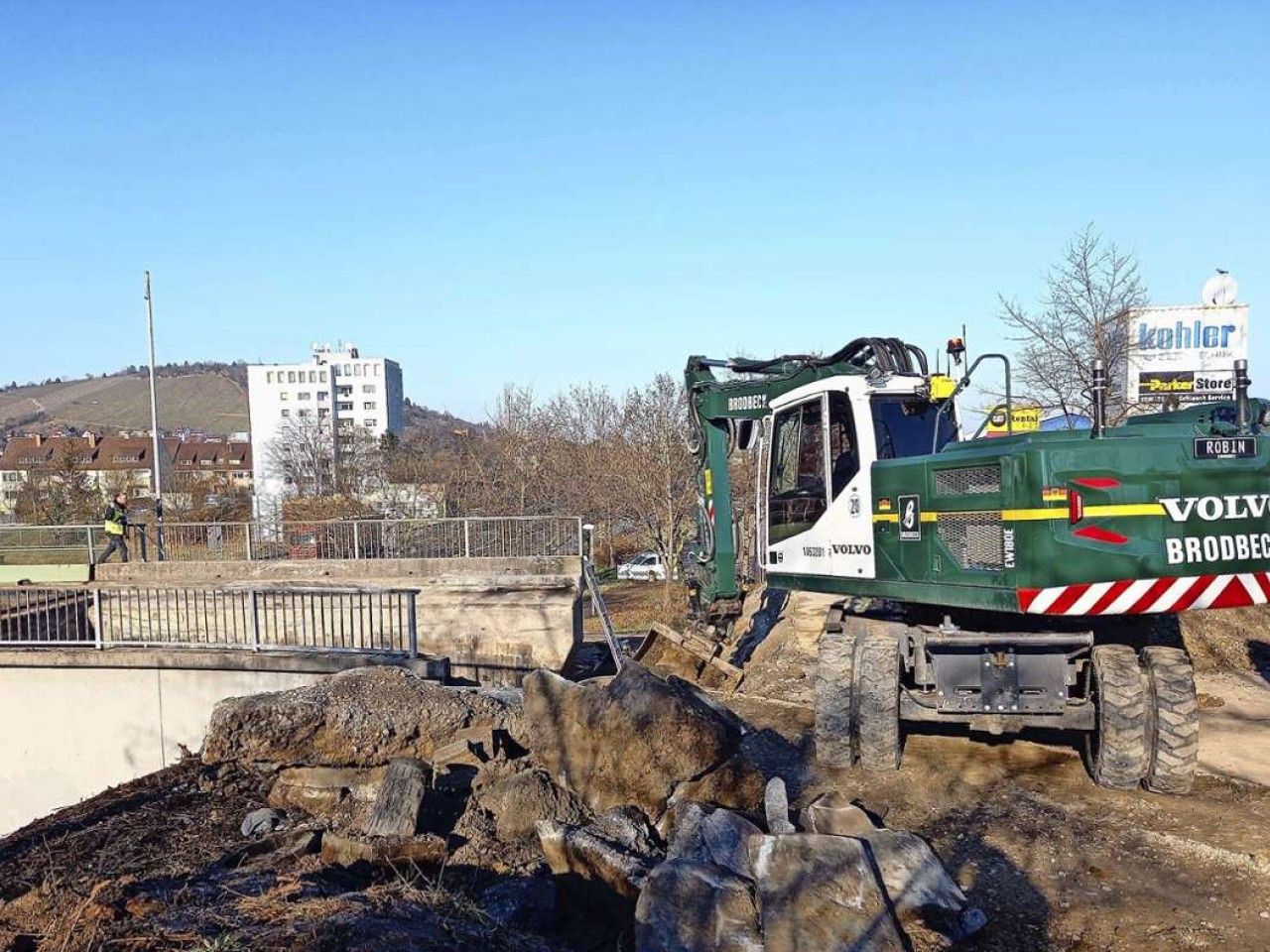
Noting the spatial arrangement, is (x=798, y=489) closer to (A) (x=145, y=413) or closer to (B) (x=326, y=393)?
(B) (x=326, y=393)

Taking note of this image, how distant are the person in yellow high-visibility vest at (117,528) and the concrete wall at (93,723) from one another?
8.73 m

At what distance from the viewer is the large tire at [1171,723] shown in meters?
7.19

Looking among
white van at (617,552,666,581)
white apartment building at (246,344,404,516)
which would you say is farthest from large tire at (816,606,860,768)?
white apartment building at (246,344,404,516)

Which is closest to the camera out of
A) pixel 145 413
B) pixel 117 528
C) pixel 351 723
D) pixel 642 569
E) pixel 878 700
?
pixel 878 700

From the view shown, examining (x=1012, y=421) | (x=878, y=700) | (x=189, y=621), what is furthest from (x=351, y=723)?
(x=1012, y=421)

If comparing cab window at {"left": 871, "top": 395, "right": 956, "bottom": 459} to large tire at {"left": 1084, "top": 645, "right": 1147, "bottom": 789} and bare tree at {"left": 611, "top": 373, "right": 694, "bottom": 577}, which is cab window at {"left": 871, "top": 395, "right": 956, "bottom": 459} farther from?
bare tree at {"left": 611, "top": 373, "right": 694, "bottom": 577}

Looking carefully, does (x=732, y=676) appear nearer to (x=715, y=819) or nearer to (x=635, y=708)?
(x=635, y=708)

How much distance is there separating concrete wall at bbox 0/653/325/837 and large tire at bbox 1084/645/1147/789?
7.63 meters

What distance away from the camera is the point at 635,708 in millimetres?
7395

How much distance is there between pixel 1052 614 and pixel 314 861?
17.3 feet

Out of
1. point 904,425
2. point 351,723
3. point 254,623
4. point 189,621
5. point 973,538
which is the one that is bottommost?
point 351,723

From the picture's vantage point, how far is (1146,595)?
692 centimetres

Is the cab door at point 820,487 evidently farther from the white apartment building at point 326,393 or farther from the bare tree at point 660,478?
the white apartment building at point 326,393

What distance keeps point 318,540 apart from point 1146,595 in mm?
17150
